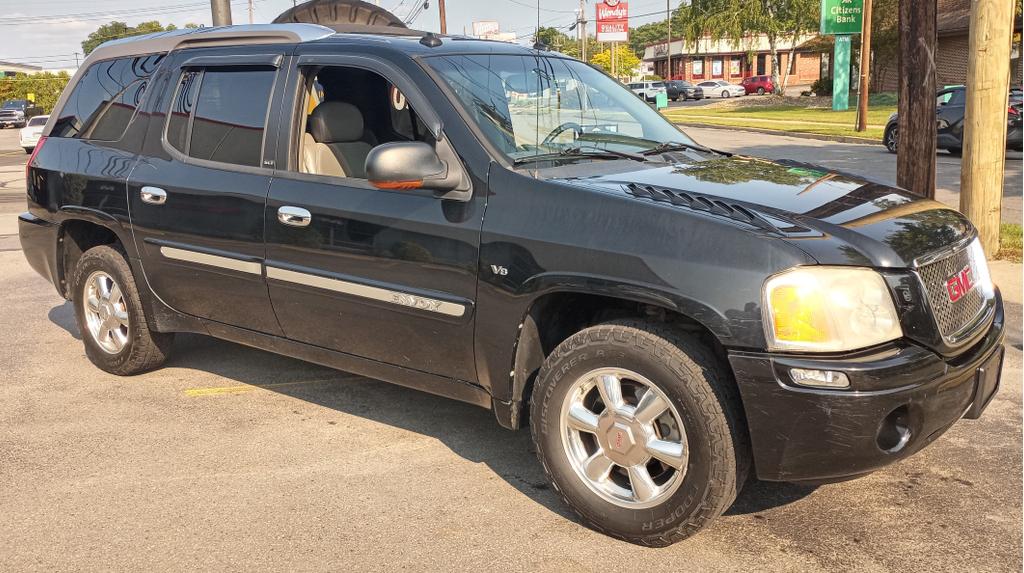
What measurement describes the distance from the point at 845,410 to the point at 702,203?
2.88 feet

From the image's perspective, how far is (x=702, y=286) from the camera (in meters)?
3.27

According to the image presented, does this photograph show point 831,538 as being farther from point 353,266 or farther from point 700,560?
point 353,266

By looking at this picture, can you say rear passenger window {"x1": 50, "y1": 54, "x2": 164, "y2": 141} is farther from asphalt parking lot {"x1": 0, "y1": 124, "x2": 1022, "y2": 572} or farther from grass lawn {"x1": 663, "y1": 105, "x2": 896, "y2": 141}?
grass lawn {"x1": 663, "y1": 105, "x2": 896, "y2": 141}

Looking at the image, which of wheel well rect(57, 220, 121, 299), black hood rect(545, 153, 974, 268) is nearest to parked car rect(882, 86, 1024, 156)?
black hood rect(545, 153, 974, 268)

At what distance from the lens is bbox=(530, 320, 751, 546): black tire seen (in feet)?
10.9

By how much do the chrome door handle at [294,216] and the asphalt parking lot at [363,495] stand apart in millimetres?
1080

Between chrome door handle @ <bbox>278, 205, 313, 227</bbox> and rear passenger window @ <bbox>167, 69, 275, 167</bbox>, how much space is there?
38cm

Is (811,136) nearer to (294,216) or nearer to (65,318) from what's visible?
(65,318)

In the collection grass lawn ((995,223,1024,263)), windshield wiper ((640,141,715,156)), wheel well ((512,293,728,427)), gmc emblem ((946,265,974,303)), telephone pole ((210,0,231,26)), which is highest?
telephone pole ((210,0,231,26))

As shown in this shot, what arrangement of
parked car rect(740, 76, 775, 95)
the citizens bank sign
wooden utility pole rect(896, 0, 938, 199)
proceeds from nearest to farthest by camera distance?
wooden utility pole rect(896, 0, 938, 199)
the citizens bank sign
parked car rect(740, 76, 775, 95)

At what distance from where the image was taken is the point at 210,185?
4852 millimetres

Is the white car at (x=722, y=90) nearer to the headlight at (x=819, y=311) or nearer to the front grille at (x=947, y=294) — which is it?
the front grille at (x=947, y=294)

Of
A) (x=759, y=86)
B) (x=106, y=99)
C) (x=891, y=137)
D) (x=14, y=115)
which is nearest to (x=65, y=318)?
(x=106, y=99)

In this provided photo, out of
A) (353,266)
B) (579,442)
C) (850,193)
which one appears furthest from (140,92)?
(850,193)
